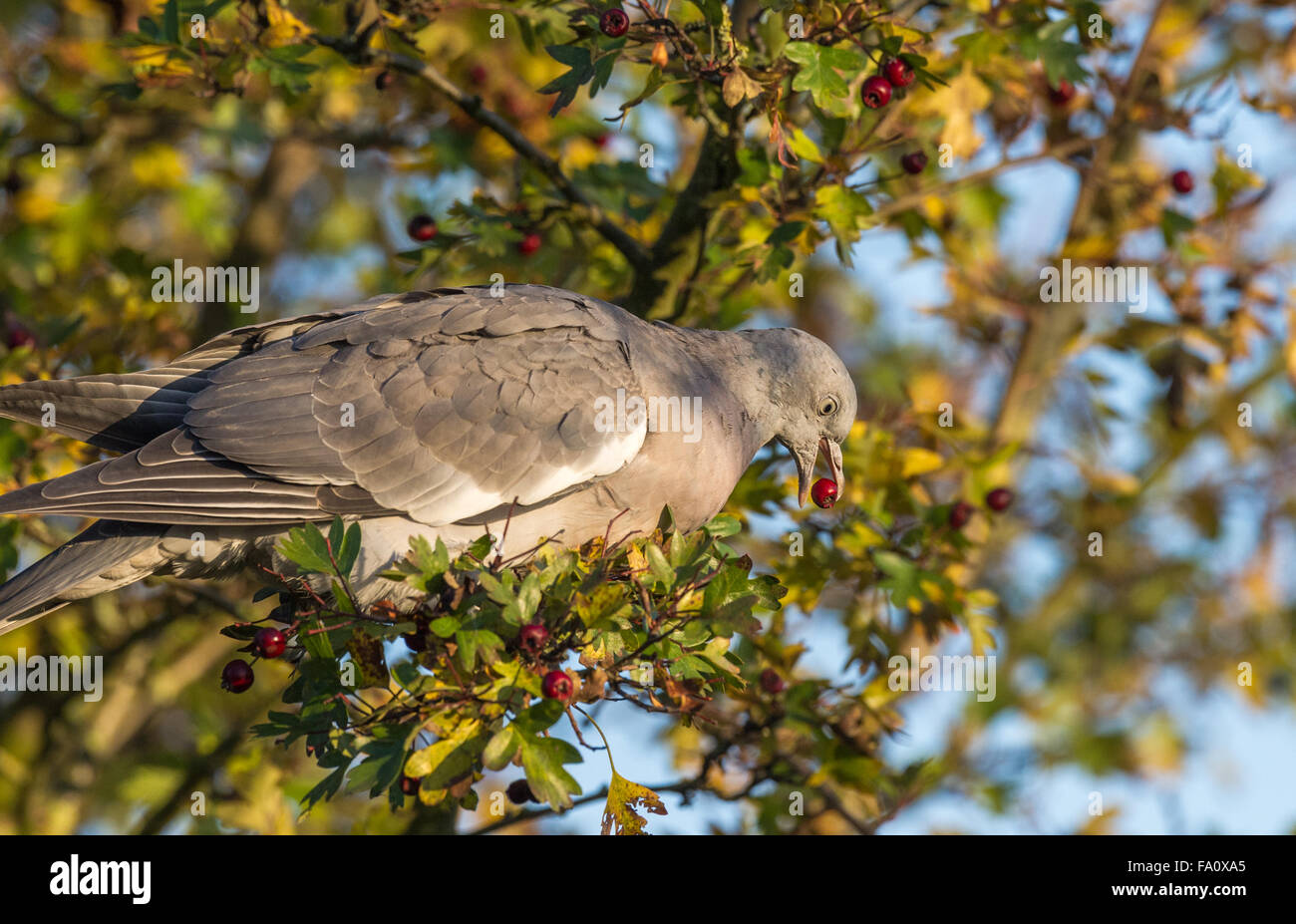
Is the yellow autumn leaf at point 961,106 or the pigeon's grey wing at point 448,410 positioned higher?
the yellow autumn leaf at point 961,106

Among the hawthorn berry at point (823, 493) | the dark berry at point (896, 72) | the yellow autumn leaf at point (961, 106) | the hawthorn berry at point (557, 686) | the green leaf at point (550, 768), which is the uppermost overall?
the yellow autumn leaf at point (961, 106)

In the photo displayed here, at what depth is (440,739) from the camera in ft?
11.3

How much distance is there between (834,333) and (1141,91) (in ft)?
13.7

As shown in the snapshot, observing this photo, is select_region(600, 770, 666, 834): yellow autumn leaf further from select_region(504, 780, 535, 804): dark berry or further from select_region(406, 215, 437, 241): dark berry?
select_region(406, 215, 437, 241): dark berry

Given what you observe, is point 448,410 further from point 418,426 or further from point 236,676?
point 236,676

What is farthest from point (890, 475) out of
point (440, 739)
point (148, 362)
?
point (148, 362)

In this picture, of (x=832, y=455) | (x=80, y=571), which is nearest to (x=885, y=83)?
(x=832, y=455)

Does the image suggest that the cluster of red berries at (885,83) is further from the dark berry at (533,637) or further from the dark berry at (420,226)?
the dark berry at (533,637)

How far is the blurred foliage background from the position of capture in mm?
5000

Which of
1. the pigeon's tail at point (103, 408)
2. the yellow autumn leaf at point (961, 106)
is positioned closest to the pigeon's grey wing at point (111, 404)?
the pigeon's tail at point (103, 408)

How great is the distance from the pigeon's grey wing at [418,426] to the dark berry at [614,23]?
3.40 feet

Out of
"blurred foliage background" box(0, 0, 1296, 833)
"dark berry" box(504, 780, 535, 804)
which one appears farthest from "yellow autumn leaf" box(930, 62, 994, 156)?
"dark berry" box(504, 780, 535, 804)

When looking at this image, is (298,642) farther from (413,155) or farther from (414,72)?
(413,155)

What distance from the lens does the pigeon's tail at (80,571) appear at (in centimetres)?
422
